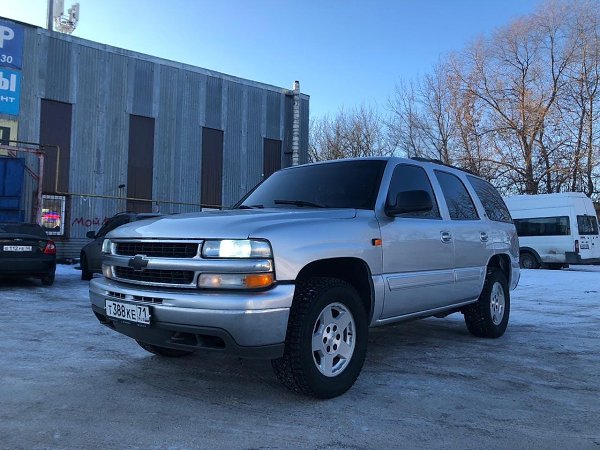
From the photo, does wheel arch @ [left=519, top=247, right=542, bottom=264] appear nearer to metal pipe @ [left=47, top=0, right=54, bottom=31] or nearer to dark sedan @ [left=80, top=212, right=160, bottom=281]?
dark sedan @ [left=80, top=212, right=160, bottom=281]

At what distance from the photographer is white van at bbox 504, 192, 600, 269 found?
18.6m

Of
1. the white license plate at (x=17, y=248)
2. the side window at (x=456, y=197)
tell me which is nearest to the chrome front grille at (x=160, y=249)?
the side window at (x=456, y=197)

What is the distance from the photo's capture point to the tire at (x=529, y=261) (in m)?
19.6

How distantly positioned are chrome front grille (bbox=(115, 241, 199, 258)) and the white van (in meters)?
18.3

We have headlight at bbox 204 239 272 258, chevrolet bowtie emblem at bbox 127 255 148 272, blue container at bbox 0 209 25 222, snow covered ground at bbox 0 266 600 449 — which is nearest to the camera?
snow covered ground at bbox 0 266 600 449

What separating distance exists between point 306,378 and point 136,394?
1.30 metres

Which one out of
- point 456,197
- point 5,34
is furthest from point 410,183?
point 5,34

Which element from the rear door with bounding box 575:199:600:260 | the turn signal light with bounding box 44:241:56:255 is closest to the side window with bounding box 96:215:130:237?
the turn signal light with bounding box 44:241:56:255

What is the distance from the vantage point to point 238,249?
3316 millimetres

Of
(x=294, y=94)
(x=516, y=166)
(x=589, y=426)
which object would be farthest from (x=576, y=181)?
(x=589, y=426)

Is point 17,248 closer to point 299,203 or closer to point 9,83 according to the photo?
point 299,203

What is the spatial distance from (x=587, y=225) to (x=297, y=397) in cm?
1866

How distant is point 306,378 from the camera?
3439 mm

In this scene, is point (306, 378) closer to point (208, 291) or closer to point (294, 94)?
point (208, 291)
